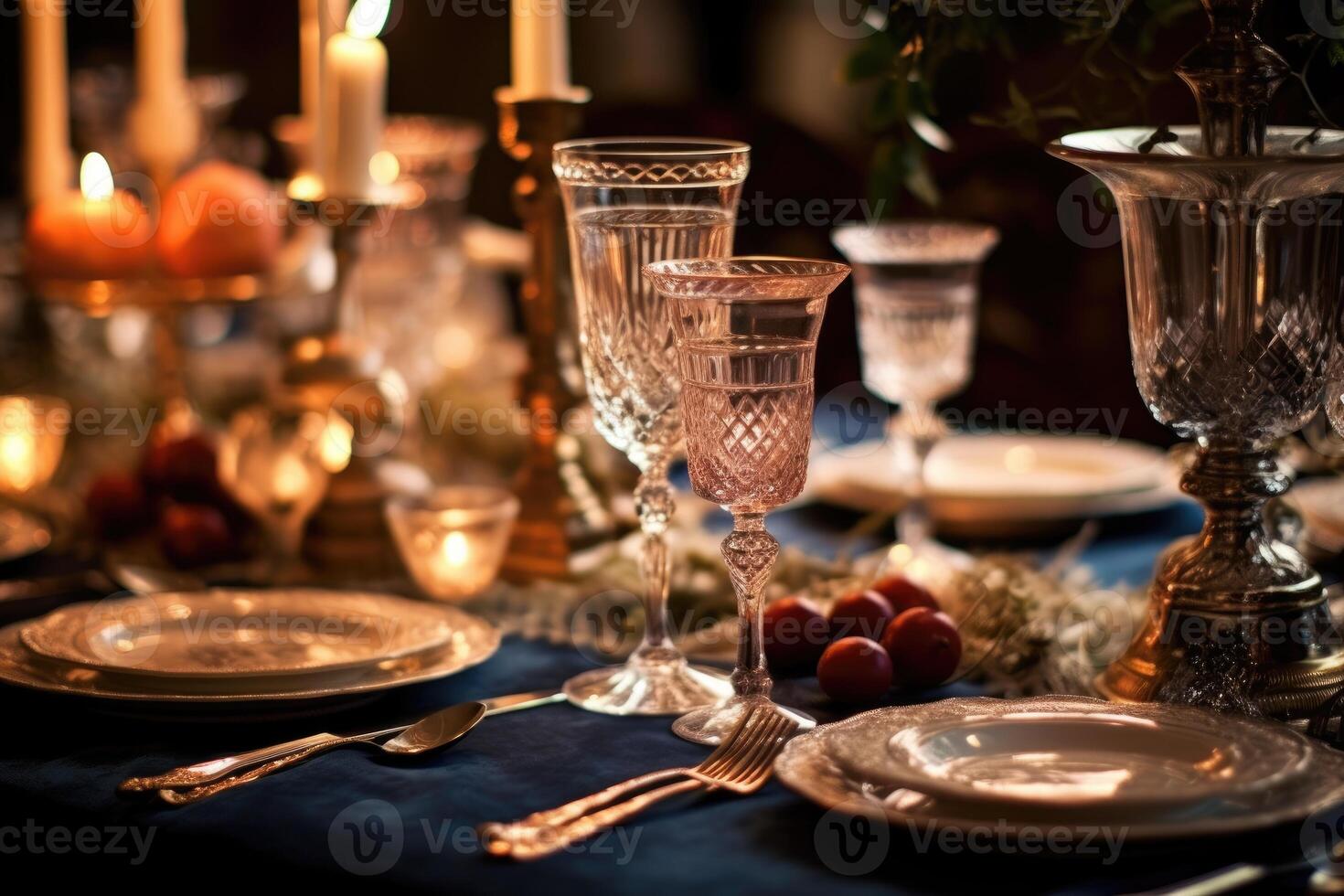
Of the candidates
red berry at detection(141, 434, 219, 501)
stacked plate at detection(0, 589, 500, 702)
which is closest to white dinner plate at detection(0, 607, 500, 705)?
stacked plate at detection(0, 589, 500, 702)

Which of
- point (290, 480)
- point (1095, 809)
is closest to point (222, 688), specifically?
point (290, 480)

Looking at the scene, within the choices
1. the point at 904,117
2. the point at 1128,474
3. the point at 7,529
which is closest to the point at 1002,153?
the point at 1128,474

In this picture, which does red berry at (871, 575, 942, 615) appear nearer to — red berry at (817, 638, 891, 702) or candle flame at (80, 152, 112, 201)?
red berry at (817, 638, 891, 702)

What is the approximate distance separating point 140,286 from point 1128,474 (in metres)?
1.11

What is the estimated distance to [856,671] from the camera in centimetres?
109

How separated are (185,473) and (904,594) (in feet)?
2.56

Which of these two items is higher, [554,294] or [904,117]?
[904,117]

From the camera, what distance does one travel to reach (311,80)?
174cm

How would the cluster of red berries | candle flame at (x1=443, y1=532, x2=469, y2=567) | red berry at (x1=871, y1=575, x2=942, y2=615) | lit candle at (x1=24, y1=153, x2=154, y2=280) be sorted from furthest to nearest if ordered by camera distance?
lit candle at (x1=24, y1=153, x2=154, y2=280)
candle flame at (x1=443, y1=532, x2=469, y2=567)
red berry at (x1=871, y1=575, x2=942, y2=615)
the cluster of red berries

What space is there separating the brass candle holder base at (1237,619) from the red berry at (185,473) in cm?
94

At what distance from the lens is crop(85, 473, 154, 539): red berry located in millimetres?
1558

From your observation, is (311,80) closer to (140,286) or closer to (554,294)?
(140,286)

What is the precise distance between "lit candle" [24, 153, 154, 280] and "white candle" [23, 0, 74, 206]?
0.36 meters

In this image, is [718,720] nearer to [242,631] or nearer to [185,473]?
[242,631]
